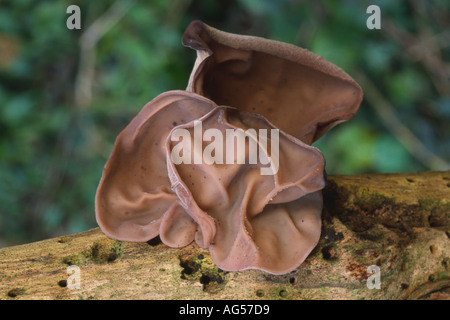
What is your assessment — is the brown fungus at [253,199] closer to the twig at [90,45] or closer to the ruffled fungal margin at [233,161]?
the ruffled fungal margin at [233,161]

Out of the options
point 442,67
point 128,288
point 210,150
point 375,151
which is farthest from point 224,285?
point 442,67

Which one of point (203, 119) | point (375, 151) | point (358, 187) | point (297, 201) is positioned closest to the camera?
point (203, 119)

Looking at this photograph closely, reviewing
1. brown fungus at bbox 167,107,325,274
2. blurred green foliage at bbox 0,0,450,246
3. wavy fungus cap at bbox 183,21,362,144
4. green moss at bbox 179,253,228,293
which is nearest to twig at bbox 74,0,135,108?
blurred green foliage at bbox 0,0,450,246

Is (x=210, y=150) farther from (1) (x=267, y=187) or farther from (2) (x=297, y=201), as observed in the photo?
(2) (x=297, y=201)

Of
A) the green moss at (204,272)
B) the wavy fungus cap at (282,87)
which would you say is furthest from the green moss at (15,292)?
the wavy fungus cap at (282,87)

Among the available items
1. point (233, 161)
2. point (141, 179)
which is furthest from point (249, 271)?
point (141, 179)

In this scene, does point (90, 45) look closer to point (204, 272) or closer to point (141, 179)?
point (141, 179)
